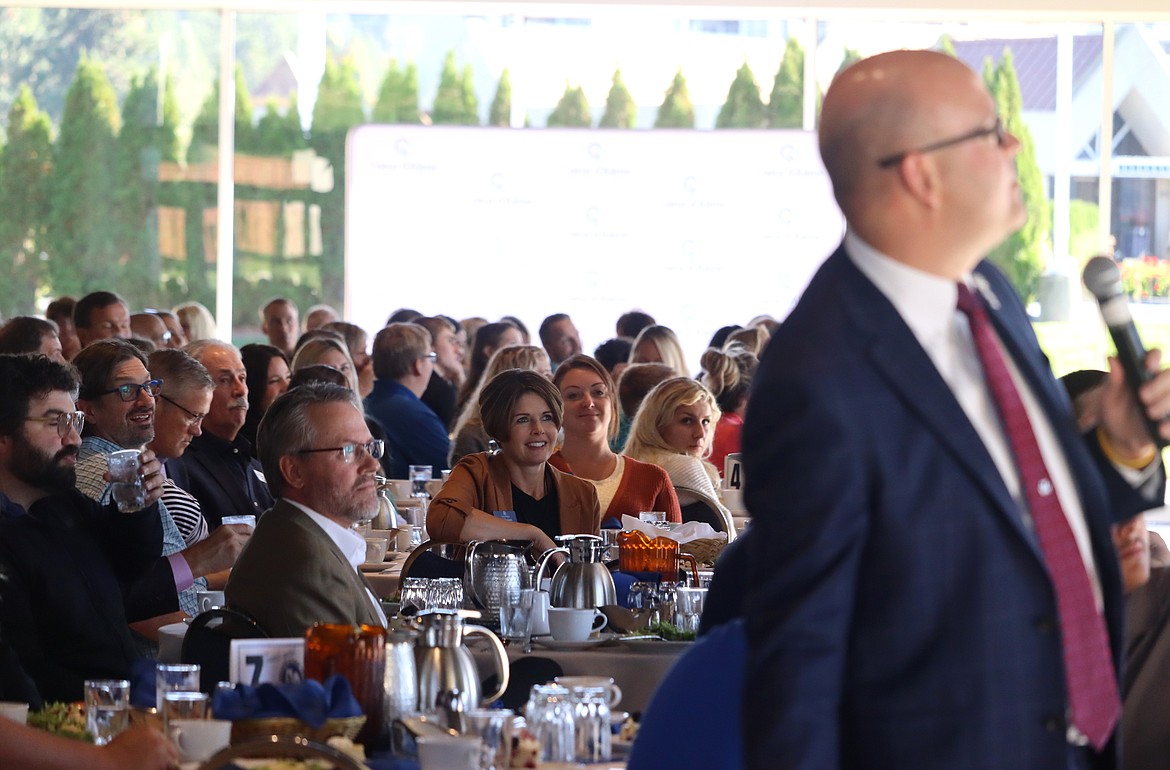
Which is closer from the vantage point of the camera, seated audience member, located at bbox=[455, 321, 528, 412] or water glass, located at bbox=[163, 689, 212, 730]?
water glass, located at bbox=[163, 689, 212, 730]

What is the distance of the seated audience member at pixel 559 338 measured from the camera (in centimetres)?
1083

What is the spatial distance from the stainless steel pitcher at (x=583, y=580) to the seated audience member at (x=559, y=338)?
252 inches

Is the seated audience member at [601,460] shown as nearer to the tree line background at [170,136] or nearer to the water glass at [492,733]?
the water glass at [492,733]

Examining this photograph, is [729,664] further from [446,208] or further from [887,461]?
[446,208]

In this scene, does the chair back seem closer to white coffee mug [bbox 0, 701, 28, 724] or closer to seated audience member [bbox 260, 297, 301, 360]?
white coffee mug [bbox 0, 701, 28, 724]

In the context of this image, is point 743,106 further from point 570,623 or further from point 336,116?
point 570,623

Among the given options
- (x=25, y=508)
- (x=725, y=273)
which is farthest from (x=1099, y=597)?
(x=725, y=273)

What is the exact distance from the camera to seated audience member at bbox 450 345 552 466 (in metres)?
7.00

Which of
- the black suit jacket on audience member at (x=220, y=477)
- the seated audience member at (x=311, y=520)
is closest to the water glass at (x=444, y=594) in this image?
the seated audience member at (x=311, y=520)

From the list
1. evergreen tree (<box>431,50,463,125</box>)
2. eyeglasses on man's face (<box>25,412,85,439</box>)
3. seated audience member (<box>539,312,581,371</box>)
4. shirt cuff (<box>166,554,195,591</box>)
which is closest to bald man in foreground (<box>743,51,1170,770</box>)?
eyeglasses on man's face (<box>25,412,85,439</box>)

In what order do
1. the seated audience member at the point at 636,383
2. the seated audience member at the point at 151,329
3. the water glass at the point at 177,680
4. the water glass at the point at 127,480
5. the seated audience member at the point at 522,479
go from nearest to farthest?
1. the water glass at the point at 177,680
2. the water glass at the point at 127,480
3. the seated audience member at the point at 522,479
4. the seated audience member at the point at 636,383
5. the seated audience member at the point at 151,329

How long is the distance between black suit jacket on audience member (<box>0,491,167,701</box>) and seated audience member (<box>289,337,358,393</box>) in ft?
12.0

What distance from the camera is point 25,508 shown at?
3.95 meters

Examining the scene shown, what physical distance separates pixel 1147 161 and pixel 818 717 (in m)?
11.9
